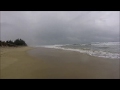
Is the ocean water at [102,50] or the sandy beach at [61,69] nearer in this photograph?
the sandy beach at [61,69]

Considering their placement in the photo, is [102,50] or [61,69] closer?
[61,69]

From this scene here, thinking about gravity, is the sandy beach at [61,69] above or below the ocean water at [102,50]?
below

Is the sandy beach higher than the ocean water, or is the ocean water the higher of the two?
the ocean water

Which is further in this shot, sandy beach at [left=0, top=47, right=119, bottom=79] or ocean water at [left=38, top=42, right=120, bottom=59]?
ocean water at [left=38, top=42, right=120, bottom=59]

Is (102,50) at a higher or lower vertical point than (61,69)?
higher
